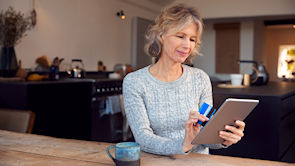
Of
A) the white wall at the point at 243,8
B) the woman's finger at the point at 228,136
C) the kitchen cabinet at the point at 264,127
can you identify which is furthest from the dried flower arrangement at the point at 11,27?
the white wall at the point at 243,8

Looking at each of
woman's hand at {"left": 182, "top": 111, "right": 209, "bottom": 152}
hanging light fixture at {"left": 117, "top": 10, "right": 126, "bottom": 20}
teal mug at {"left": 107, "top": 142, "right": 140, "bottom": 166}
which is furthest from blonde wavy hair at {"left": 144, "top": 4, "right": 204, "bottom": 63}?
hanging light fixture at {"left": 117, "top": 10, "right": 126, "bottom": 20}

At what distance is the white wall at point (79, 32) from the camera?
4.11 meters

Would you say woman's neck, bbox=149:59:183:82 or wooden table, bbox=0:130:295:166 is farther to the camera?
woman's neck, bbox=149:59:183:82

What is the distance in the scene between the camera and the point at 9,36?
3539 mm

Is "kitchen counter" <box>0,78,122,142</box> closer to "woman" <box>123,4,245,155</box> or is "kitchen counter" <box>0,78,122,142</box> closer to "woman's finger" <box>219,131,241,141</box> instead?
"woman" <box>123,4,245,155</box>

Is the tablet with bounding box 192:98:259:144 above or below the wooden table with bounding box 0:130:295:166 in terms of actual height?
above

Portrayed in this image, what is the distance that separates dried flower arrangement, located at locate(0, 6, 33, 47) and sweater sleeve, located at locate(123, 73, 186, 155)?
2.36 meters

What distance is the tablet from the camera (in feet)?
3.56

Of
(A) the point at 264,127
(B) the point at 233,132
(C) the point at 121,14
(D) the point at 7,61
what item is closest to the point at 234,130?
(B) the point at 233,132

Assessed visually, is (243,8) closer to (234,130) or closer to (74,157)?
(234,130)

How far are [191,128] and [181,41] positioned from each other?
487 millimetres

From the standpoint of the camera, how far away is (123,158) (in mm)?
1051

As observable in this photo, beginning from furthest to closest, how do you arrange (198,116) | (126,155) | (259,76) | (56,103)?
(259,76) < (56,103) < (198,116) < (126,155)

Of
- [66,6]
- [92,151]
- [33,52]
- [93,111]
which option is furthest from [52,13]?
[92,151]
